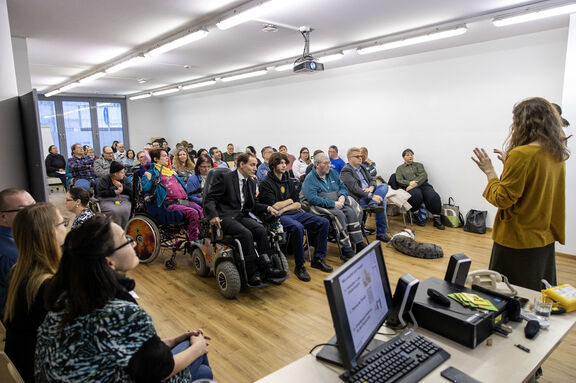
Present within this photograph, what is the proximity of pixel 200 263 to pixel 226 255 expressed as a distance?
650mm

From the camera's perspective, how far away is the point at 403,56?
23.8ft

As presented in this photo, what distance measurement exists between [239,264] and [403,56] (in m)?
5.56

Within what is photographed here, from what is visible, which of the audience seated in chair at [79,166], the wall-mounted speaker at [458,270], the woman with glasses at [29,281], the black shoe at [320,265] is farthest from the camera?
the audience seated in chair at [79,166]

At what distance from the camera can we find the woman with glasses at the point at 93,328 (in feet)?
3.87

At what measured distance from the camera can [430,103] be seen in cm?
695

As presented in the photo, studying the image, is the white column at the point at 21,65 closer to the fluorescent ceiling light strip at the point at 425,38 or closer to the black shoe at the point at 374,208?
the fluorescent ceiling light strip at the point at 425,38

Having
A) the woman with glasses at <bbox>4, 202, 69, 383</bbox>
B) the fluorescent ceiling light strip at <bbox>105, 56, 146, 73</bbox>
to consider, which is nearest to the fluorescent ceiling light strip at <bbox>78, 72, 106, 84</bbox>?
the fluorescent ceiling light strip at <bbox>105, 56, 146, 73</bbox>

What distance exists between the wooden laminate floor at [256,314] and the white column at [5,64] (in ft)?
7.40

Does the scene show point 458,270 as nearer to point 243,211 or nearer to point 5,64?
point 243,211

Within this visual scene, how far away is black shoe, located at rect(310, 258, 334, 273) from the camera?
14.6 ft

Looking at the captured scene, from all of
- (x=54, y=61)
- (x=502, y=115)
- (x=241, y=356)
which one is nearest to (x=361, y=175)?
(x=502, y=115)

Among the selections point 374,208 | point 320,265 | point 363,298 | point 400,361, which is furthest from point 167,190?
point 400,361

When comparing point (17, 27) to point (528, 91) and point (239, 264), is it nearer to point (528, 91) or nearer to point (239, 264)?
point (239, 264)

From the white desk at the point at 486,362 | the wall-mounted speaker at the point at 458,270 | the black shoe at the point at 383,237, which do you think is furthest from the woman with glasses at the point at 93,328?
the black shoe at the point at 383,237
